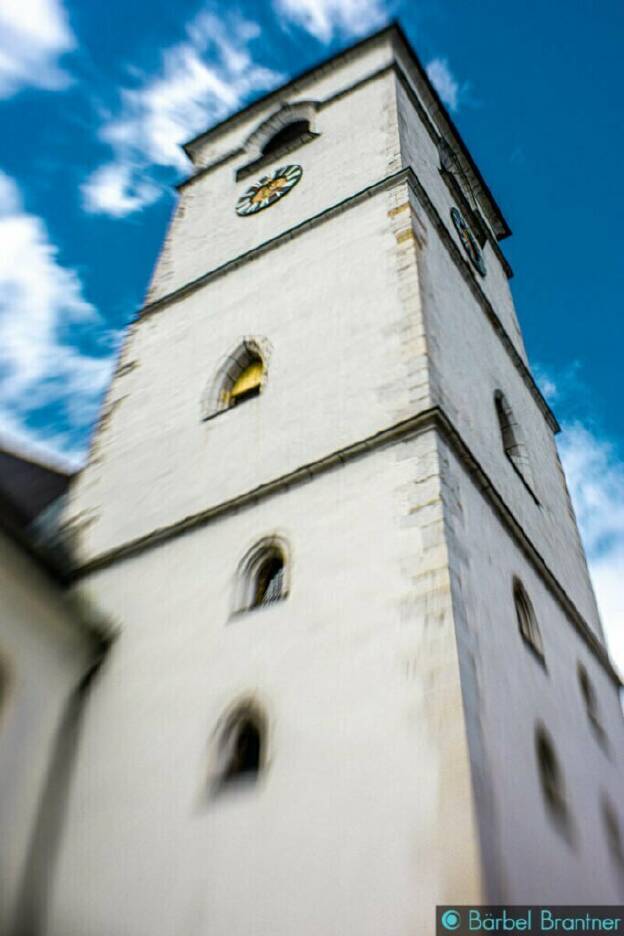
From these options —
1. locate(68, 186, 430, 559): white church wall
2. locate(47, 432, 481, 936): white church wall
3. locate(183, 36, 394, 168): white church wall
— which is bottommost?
locate(47, 432, 481, 936): white church wall

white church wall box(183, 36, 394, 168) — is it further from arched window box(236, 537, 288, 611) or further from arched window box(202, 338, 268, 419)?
arched window box(236, 537, 288, 611)

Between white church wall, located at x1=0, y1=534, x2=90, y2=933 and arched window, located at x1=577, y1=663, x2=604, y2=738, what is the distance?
16.5 feet

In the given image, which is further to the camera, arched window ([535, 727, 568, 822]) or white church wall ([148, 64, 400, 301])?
white church wall ([148, 64, 400, 301])

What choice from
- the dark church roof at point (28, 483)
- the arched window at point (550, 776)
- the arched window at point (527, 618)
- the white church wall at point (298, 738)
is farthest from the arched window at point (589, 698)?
the dark church roof at point (28, 483)

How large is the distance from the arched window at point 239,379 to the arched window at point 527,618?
3.59 meters

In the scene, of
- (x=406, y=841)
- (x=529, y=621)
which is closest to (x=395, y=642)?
(x=406, y=841)

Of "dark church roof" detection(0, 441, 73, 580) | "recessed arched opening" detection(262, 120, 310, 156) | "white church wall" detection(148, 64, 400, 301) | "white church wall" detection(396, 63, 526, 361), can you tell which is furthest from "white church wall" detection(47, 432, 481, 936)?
"recessed arched opening" detection(262, 120, 310, 156)

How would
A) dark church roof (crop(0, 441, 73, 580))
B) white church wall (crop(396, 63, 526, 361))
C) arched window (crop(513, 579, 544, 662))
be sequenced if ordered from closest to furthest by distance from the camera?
arched window (crop(513, 579, 544, 662)) → dark church roof (crop(0, 441, 73, 580)) → white church wall (crop(396, 63, 526, 361))

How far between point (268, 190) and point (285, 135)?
288 centimetres

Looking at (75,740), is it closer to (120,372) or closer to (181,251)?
(120,372)

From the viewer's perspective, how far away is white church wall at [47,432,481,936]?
197 inches

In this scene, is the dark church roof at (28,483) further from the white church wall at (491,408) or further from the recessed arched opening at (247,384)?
the white church wall at (491,408)

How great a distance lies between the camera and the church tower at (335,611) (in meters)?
5.26

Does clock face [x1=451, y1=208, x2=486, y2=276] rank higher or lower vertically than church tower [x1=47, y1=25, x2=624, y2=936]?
higher
